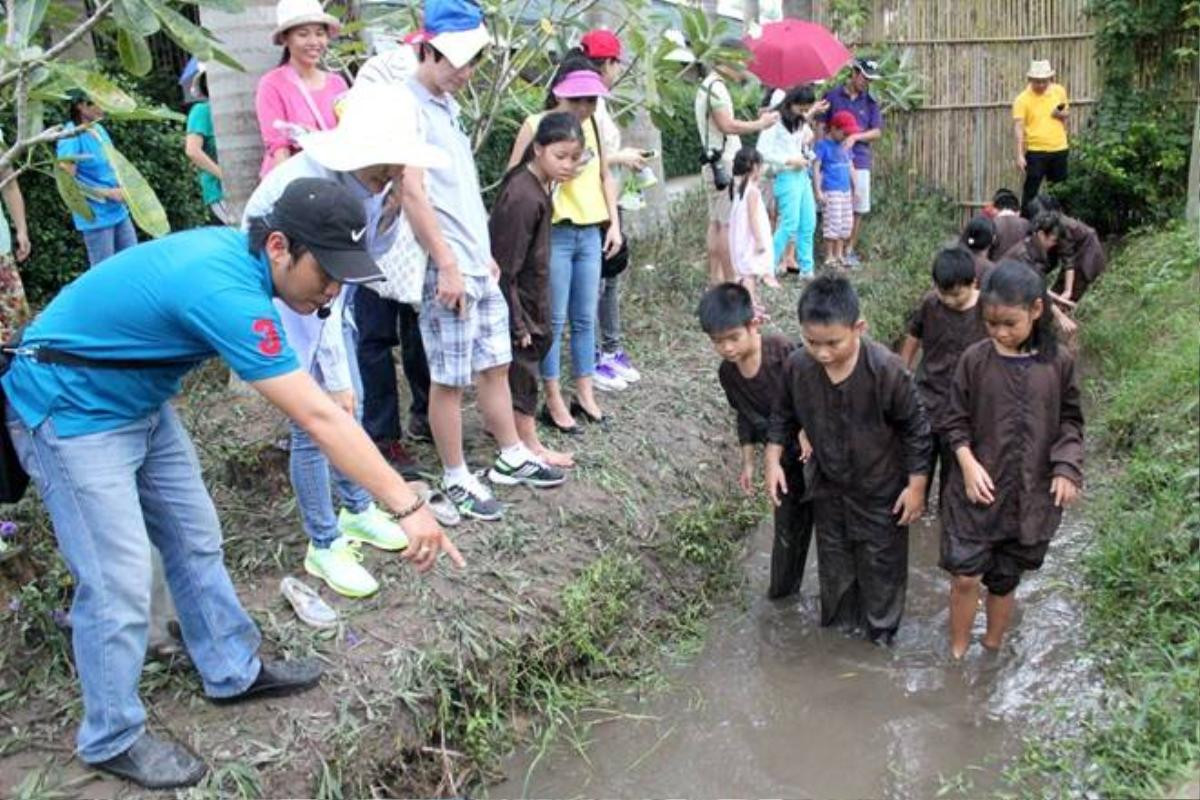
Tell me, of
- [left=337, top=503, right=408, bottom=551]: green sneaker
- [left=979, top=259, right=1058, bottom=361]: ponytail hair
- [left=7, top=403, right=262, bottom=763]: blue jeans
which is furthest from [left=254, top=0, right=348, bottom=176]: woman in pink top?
[left=979, top=259, right=1058, bottom=361]: ponytail hair

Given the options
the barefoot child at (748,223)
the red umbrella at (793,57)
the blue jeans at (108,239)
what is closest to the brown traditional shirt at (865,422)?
the barefoot child at (748,223)

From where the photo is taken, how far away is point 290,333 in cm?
329

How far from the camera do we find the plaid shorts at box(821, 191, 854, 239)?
9031 mm

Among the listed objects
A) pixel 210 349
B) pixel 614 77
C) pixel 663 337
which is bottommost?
pixel 663 337

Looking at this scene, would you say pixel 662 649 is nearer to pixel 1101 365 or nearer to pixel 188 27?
pixel 188 27

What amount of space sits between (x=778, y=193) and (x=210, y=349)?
636 cm

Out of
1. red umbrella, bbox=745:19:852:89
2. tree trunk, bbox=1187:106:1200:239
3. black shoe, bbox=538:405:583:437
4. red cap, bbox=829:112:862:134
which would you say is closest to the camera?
black shoe, bbox=538:405:583:437

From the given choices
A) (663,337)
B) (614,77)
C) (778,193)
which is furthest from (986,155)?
(614,77)

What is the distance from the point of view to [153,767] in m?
2.74

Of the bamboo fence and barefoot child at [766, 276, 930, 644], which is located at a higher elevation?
the bamboo fence

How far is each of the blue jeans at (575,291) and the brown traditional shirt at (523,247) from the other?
0.20 meters

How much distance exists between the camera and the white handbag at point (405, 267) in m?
3.93

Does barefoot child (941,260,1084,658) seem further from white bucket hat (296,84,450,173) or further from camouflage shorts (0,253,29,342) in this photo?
camouflage shorts (0,253,29,342)

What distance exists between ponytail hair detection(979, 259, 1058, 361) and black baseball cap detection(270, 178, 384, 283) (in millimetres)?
2071
